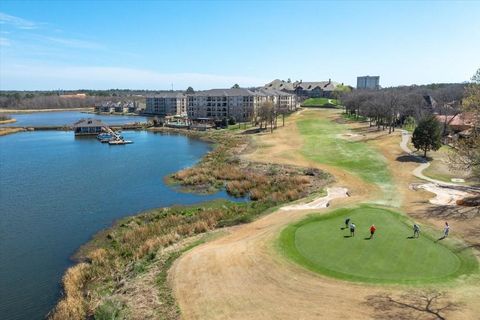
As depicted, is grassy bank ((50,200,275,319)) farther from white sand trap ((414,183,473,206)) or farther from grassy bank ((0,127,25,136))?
grassy bank ((0,127,25,136))

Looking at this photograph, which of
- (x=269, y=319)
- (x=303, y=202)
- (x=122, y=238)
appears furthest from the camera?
(x=303, y=202)

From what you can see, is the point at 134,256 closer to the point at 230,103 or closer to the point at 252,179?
the point at 252,179

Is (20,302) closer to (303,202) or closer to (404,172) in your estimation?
(303,202)

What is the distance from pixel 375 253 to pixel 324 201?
15143 mm

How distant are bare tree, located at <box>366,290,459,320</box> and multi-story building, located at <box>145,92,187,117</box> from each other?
492ft

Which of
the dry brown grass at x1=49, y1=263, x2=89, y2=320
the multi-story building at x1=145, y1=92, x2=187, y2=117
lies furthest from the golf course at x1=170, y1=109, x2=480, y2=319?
the multi-story building at x1=145, y1=92, x2=187, y2=117

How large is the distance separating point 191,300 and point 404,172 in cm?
3886

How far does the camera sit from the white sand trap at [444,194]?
1481 inches

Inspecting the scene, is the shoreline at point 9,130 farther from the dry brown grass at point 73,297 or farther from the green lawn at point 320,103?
the dry brown grass at point 73,297

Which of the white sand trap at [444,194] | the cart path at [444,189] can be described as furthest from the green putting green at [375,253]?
the cart path at [444,189]

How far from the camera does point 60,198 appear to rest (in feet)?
151

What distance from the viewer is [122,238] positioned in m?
32.6

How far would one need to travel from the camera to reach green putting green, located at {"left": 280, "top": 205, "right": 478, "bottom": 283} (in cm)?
2166

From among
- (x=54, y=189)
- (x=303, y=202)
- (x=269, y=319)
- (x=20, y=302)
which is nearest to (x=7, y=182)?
(x=54, y=189)
